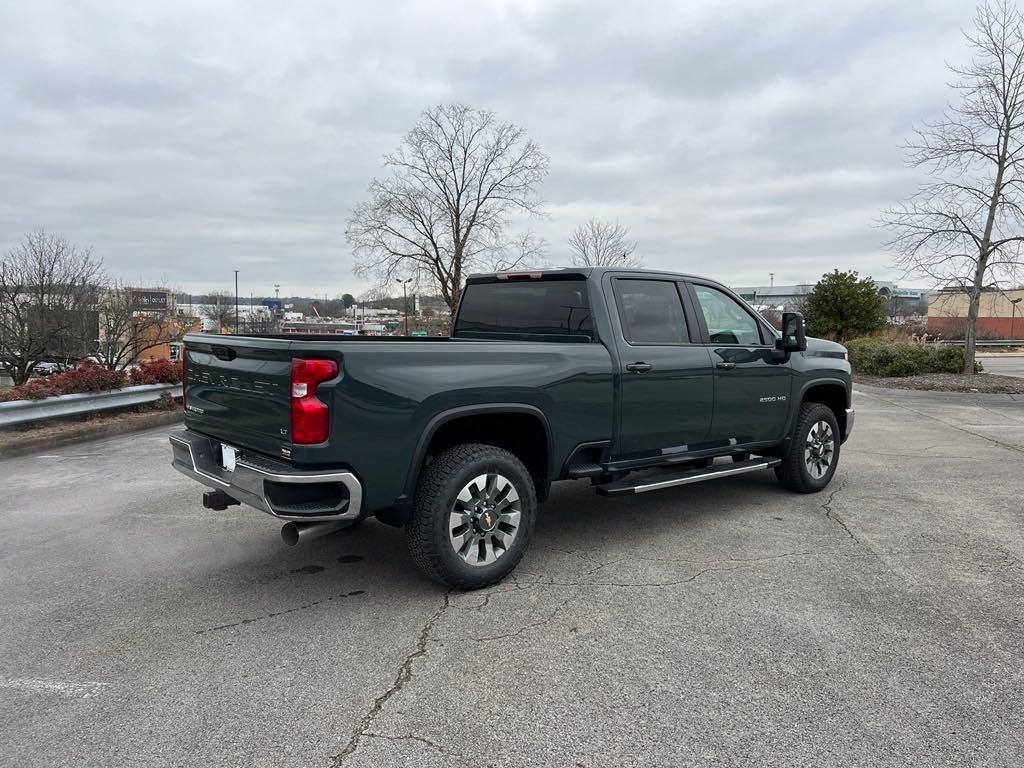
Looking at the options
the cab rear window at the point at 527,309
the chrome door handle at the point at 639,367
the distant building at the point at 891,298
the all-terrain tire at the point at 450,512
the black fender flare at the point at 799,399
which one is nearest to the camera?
the all-terrain tire at the point at 450,512

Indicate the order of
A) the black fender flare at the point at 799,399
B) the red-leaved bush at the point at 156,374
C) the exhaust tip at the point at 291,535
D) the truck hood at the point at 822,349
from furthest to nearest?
the red-leaved bush at the point at 156,374
the truck hood at the point at 822,349
the black fender flare at the point at 799,399
the exhaust tip at the point at 291,535

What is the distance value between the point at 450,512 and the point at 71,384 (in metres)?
8.25

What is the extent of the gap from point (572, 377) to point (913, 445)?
7066mm

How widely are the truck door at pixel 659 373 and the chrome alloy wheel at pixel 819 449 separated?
5.38ft

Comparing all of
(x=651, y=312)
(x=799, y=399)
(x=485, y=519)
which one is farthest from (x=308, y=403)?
(x=799, y=399)

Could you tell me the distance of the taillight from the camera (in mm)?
3402

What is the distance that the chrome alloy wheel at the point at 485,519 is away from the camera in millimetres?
3910

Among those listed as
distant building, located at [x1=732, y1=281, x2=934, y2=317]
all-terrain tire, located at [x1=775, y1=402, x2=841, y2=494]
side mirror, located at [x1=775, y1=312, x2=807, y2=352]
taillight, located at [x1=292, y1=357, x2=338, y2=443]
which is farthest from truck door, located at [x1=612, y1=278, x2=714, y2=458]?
distant building, located at [x1=732, y1=281, x2=934, y2=317]

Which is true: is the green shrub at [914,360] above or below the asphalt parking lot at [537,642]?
above

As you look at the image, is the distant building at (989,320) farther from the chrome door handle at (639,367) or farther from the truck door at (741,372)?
the chrome door handle at (639,367)

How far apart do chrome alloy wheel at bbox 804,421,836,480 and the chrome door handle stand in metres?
2.34

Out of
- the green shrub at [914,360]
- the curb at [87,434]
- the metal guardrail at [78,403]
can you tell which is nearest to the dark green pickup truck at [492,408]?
the curb at [87,434]

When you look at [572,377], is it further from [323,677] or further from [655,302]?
[323,677]

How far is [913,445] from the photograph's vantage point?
9281 mm
